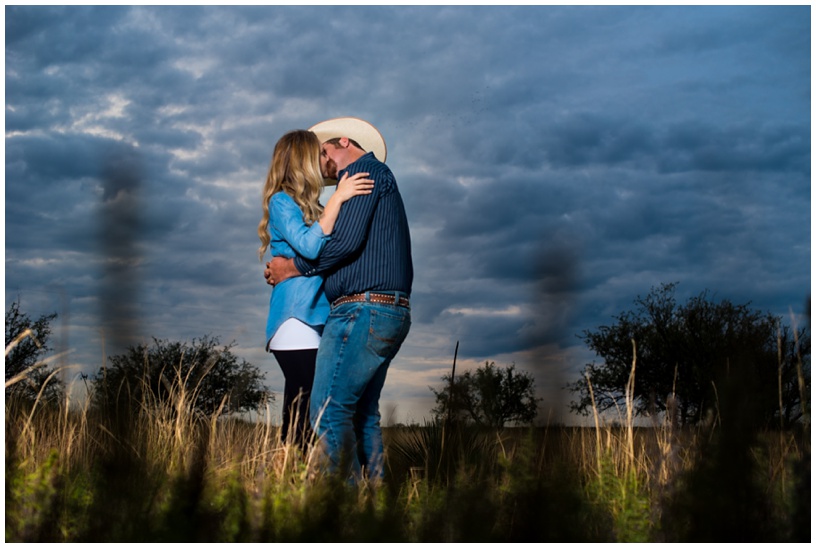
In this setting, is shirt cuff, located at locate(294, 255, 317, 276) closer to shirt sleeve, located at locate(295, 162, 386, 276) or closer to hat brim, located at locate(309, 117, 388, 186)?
shirt sleeve, located at locate(295, 162, 386, 276)

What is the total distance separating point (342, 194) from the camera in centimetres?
414

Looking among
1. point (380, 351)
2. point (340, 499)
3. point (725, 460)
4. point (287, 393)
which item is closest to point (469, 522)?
point (340, 499)

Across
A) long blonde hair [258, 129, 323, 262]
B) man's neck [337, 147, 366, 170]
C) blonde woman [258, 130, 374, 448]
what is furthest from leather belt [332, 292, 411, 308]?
man's neck [337, 147, 366, 170]

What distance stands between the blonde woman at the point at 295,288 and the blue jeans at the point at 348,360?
27 centimetres

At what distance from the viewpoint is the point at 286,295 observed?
4.42 meters

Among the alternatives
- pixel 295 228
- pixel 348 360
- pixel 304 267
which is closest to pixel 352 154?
pixel 295 228

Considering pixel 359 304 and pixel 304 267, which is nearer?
pixel 359 304

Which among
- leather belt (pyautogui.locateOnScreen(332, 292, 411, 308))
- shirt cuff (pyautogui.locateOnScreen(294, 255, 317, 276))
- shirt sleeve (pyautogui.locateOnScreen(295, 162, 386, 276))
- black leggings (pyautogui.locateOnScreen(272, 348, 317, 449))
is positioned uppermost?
shirt sleeve (pyautogui.locateOnScreen(295, 162, 386, 276))

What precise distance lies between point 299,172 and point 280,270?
0.56 metres

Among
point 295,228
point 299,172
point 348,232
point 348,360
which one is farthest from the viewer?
point 299,172

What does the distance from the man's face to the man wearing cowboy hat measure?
157mm

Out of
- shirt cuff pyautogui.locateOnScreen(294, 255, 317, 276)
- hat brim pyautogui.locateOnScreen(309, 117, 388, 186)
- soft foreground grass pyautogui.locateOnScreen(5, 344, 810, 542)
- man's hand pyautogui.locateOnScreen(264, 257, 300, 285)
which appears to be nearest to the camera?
soft foreground grass pyautogui.locateOnScreen(5, 344, 810, 542)

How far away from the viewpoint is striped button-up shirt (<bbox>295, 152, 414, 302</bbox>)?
4074 mm

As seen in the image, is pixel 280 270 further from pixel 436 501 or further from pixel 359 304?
pixel 436 501
